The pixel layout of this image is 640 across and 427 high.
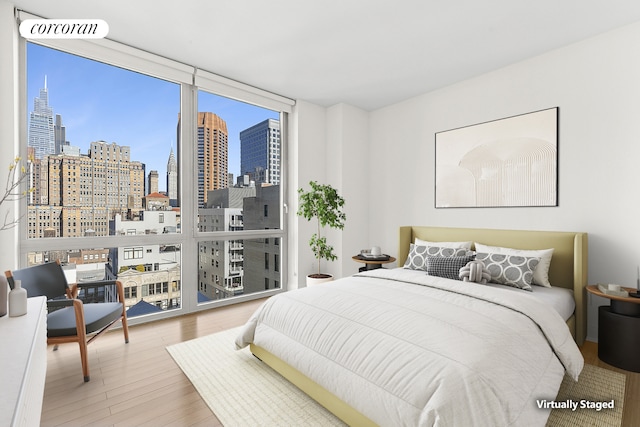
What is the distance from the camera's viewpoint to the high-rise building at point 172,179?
3.54 m

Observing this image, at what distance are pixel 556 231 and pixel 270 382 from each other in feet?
9.95

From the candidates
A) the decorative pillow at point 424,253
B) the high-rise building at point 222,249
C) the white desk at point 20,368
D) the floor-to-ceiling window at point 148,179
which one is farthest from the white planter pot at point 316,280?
the white desk at point 20,368

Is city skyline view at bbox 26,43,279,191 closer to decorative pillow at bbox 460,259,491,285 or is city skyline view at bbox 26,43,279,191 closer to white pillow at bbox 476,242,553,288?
decorative pillow at bbox 460,259,491,285

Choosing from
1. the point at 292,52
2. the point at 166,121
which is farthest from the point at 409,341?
the point at 166,121

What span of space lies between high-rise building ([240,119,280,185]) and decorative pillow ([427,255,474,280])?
8.20 ft

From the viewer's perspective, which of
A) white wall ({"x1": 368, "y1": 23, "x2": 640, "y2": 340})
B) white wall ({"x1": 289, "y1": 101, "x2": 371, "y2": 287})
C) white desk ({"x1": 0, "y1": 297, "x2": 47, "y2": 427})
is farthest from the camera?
white wall ({"x1": 289, "y1": 101, "x2": 371, "y2": 287})

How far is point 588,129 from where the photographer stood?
291 centimetres

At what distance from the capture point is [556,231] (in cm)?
308

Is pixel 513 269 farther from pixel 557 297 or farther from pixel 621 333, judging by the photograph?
pixel 621 333

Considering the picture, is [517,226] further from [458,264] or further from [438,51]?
[438,51]

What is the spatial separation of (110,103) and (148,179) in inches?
33.0

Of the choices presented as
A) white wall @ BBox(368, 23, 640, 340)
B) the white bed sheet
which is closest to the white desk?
the white bed sheet

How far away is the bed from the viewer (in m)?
1.35

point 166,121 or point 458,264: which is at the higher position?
point 166,121
